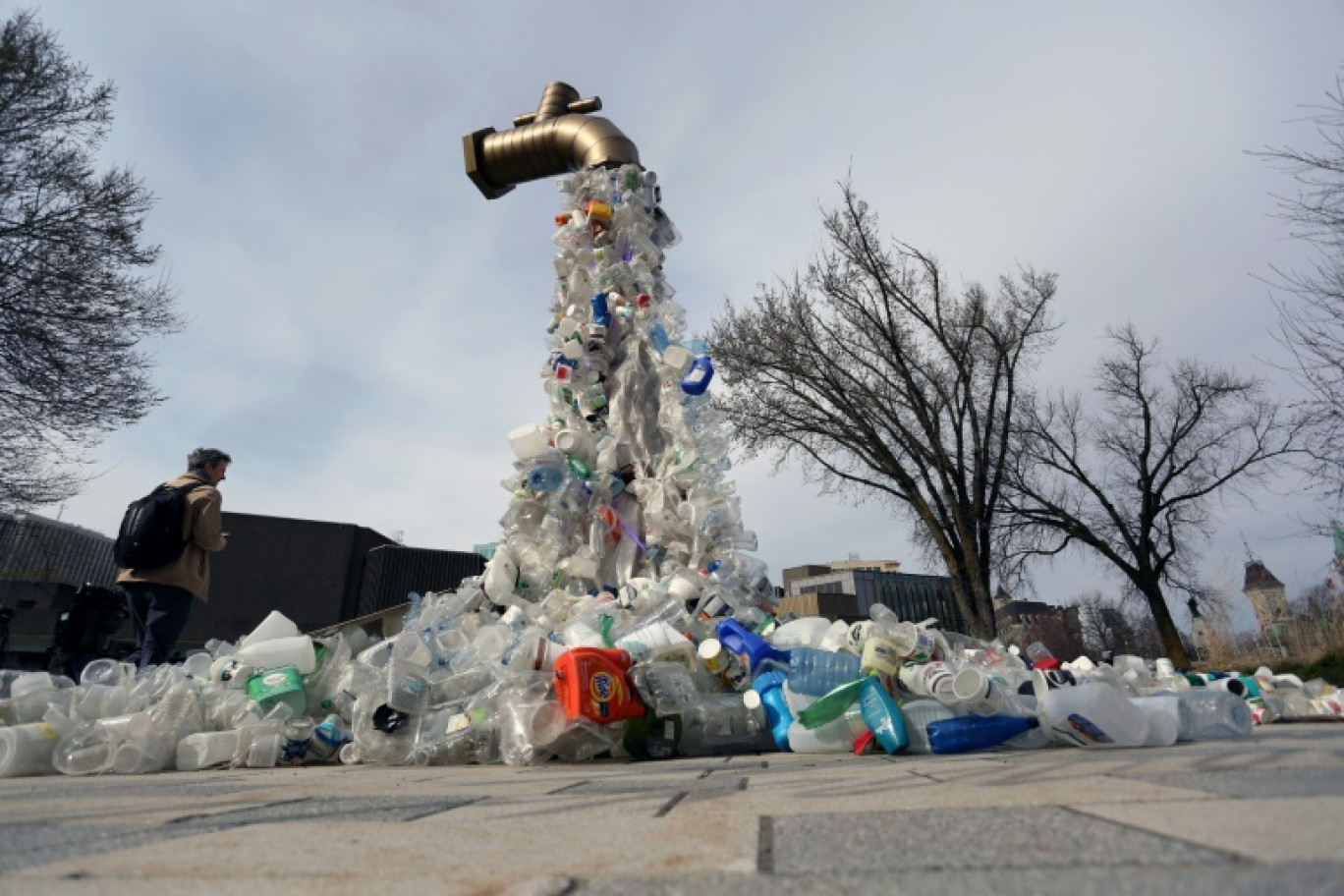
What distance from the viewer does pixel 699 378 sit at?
4500 mm

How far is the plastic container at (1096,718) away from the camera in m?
2.21

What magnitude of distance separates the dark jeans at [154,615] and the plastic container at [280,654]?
751 mm

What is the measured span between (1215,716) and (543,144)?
20.2 ft

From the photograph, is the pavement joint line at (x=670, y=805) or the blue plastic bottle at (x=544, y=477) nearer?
the pavement joint line at (x=670, y=805)

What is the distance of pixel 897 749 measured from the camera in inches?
85.7

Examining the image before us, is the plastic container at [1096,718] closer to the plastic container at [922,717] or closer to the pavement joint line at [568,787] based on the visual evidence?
the plastic container at [922,717]

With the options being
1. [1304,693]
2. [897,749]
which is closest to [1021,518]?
[1304,693]

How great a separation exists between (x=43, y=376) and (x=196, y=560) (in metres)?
6.16

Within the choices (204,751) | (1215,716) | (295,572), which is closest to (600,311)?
(204,751)

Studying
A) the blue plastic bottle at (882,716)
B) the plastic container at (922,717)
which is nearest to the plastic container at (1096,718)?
the plastic container at (922,717)

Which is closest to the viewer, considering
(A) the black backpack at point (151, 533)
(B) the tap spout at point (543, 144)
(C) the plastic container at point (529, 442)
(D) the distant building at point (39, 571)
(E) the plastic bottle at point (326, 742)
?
(E) the plastic bottle at point (326, 742)

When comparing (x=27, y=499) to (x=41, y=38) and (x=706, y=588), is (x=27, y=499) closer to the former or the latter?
(x=41, y=38)

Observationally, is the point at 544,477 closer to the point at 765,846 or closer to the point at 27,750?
the point at 27,750

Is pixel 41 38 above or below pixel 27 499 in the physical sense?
above
